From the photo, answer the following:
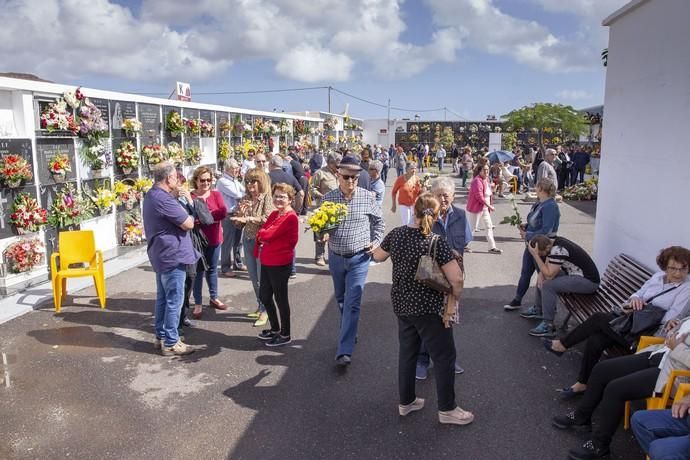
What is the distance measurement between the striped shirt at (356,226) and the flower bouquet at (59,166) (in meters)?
4.99

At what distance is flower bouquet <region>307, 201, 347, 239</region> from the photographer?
5043mm

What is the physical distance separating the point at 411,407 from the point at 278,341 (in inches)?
77.0

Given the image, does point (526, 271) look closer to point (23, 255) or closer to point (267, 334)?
point (267, 334)

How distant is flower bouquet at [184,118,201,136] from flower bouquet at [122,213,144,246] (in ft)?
9.65

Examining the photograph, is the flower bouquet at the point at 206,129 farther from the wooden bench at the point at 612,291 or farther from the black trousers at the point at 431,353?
the black trousers at the point at 431,353

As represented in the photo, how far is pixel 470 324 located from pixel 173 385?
3.40m

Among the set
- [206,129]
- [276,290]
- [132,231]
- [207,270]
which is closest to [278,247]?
[276,290]

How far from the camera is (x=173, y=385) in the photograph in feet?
16.2

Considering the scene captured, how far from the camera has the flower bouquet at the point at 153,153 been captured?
10586 millimetres

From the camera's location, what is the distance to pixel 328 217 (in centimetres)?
505

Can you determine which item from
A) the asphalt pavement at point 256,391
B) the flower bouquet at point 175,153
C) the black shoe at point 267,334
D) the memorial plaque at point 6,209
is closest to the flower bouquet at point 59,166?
the memorial plaque at point 6,209

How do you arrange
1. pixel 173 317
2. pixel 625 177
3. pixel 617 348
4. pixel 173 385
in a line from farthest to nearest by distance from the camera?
pixel 625 177
pixel 173 317
pixel 173 385
pixel 617 348

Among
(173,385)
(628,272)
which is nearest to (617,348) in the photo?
(628,272)

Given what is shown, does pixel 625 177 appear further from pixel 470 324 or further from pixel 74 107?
pixel 74 107
